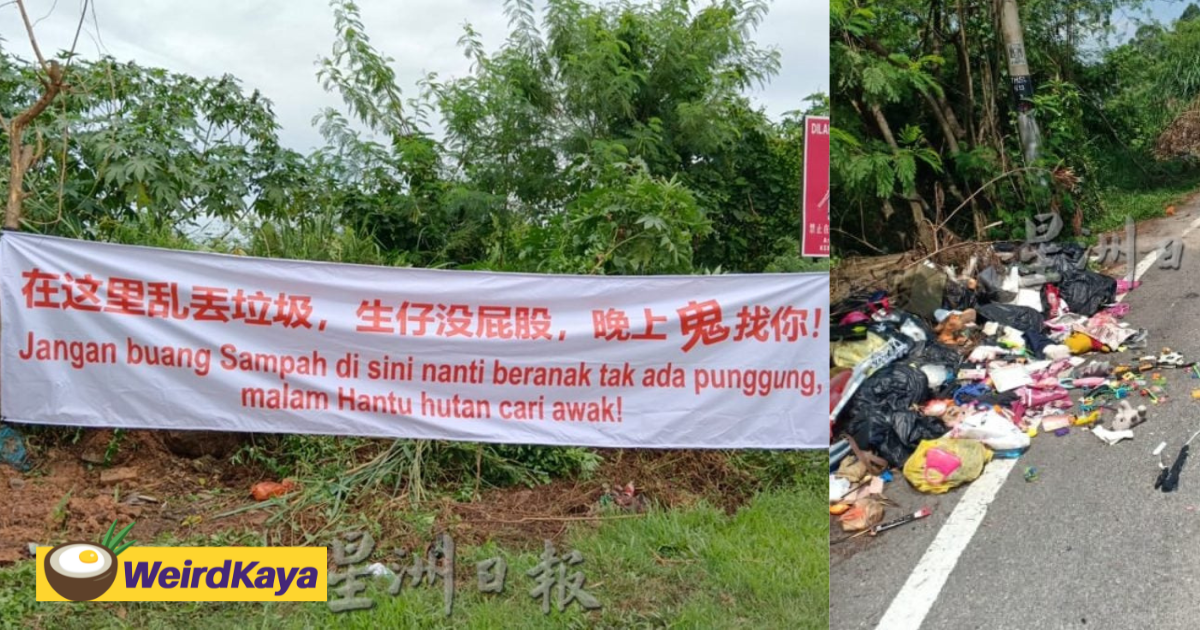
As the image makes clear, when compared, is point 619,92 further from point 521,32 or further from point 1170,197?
point 1170,197

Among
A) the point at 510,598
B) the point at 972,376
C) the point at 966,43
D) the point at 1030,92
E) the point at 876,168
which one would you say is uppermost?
the point at 966,43

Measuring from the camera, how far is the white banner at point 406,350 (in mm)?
3898

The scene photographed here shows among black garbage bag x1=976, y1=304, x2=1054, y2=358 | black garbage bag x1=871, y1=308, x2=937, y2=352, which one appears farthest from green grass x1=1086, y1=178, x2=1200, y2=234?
black garbage bag x1=871, y1=308, x2=937, y2=352

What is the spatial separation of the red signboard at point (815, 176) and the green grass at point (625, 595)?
56.4 inches

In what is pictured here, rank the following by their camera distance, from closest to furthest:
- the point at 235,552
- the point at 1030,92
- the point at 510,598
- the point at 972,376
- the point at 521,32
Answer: the point at 510,598 < the point at 235,552 < the point at 972,376 < the point at 1030,92 < the point at 521,32

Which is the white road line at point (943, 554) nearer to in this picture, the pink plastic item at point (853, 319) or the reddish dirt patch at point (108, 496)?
the pink plastic item at point (853, 319)

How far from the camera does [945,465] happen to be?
361 cm

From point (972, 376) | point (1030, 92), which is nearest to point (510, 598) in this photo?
point (972, 376)

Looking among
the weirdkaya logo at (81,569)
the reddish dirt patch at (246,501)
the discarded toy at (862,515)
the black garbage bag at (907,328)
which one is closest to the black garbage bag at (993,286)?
the black garbage bag at (907,328)

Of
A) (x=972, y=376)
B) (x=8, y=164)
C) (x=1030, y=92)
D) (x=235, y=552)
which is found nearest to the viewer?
(x=235, y=552)

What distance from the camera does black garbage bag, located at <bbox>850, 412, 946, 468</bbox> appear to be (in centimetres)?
388

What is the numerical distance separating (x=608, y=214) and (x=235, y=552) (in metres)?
2.51

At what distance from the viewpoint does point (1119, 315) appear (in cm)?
473

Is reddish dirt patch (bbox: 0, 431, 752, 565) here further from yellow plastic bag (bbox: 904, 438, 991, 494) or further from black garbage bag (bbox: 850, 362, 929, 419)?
yellow plastic bag (bbox: 904, 438, 991, 494)
